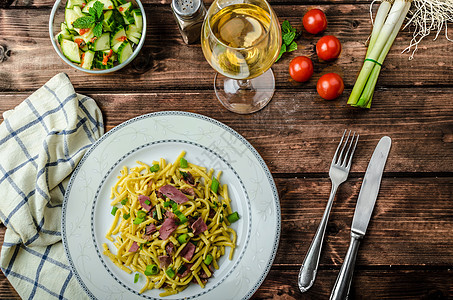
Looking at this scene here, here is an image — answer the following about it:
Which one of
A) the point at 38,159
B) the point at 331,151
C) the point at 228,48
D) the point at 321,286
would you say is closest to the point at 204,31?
the point at 228,48

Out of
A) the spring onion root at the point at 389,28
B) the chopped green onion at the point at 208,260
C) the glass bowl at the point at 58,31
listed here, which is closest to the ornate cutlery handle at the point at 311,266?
the chopped green onion at the point at 208,260

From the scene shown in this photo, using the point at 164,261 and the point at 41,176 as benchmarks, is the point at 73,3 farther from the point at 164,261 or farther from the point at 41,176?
the point at 164,261

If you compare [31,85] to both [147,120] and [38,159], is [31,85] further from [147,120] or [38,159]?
[147,120]

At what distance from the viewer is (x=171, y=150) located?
2420 millimetres

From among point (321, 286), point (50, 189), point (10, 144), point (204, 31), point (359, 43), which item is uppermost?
point (204, 31)

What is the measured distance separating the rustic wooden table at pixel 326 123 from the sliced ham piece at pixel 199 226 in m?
0.49

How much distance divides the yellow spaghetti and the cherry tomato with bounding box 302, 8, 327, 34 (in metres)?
1.07

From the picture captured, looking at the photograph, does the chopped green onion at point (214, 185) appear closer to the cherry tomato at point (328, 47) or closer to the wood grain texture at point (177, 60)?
the wood grain texture at point (177, 60)

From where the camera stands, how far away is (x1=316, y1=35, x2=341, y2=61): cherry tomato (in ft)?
8.05

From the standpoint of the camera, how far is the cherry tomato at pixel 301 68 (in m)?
2.44

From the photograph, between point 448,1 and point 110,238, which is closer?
point 110,238

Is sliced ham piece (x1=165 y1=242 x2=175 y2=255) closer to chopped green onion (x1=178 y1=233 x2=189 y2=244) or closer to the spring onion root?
chopped green onion (x1=178 y1=233 x2=189 y2=244)

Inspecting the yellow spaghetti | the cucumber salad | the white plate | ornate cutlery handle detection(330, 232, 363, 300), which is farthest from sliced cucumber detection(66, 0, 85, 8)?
ornate cutlery handle detection(330, 232, 363, 300)

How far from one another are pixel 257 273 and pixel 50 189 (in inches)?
50.8
